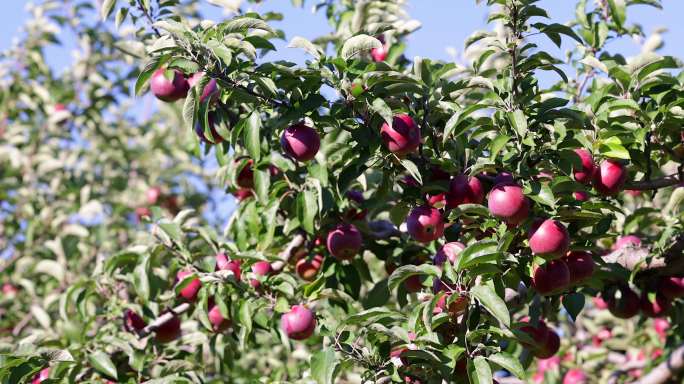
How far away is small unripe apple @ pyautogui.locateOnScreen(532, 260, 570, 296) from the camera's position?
194 cm

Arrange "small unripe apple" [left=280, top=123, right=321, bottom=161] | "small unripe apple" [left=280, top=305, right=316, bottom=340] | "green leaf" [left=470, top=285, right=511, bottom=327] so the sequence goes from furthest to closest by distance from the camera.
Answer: "small unripe apple" [left=280, top=305, right=316, bottom=340] → "small unripe apple" [left=280, top=123, right=321, bottom=161] → "green leaf" [left=470, top=285, right=511, bottom=327]

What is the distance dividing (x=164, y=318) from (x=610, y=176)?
60.4 inches

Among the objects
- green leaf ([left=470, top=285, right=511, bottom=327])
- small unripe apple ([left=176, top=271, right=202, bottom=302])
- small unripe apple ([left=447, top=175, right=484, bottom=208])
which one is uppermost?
small unripe apple ([left=447, top=175, right=484, bottom=208])

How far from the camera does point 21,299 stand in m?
4.50

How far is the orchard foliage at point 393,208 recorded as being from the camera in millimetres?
1936

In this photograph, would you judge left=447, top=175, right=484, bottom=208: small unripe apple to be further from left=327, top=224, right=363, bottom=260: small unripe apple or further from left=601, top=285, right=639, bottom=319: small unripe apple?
left=601, top=285, right=639, bottom=319: small unripe apple

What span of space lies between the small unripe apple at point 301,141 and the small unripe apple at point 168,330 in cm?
95

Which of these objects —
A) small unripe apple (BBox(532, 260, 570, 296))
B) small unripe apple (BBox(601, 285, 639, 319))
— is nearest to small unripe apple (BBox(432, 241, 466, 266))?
small unripe apple (BBox(532, 260, 570, 296))

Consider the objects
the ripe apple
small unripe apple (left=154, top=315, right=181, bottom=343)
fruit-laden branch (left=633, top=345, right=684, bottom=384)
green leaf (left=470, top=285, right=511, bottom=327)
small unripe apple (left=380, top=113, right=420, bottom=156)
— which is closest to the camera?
green leaf (left=470, top=285, right=511, bottom=327)

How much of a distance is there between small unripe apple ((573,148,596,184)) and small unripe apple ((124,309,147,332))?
155cm

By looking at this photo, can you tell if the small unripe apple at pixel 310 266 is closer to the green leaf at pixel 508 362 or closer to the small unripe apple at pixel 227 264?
the small unripe apple at pixel 227 264

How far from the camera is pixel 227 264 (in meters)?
2.52

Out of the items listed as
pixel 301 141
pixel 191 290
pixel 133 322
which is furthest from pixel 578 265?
pixel 133 322

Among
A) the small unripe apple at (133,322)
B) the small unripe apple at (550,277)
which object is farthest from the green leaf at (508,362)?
the small unripe apple at (133,322)
